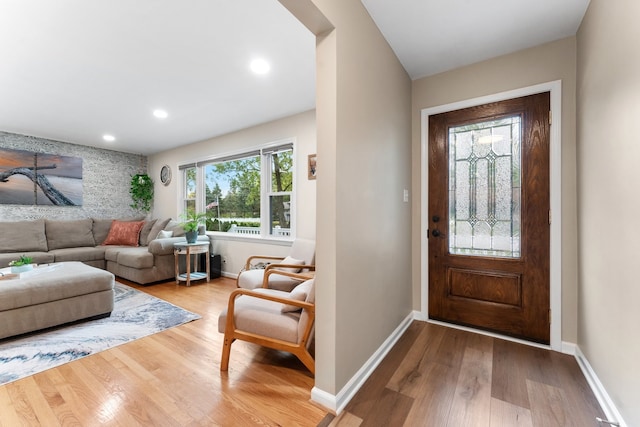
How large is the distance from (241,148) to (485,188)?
3.45 metres

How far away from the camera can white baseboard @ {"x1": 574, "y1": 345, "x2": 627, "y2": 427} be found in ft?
4.56

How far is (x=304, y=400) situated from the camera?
1.59m

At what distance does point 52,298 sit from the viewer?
249 cm

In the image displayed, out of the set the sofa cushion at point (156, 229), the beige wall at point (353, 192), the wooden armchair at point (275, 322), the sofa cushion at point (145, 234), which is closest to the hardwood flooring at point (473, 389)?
the beige wall at point (353, 192)

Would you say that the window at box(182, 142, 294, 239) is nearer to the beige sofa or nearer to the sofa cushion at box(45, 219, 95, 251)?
the beige sofa

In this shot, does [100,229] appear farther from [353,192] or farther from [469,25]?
[469,25]

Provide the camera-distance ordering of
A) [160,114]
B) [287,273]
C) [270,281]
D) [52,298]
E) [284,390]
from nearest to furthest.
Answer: [284,390], [287,273], [52,298], [270,281], [160,114]

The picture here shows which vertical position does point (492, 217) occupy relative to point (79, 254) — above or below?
above

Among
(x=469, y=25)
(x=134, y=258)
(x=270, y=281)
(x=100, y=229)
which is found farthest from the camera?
(x=100, y=229)

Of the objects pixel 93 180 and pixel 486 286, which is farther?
pixel 93 180

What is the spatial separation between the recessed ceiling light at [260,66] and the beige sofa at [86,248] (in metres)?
3.01

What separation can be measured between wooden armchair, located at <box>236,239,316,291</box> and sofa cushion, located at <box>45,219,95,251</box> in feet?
12.3

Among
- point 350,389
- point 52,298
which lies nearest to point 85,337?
point 52,298

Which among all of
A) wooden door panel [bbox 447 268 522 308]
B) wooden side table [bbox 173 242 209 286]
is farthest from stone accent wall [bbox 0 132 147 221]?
wooden door panel [bbox 447 268 522 308]
